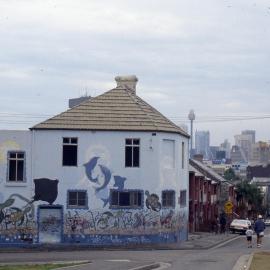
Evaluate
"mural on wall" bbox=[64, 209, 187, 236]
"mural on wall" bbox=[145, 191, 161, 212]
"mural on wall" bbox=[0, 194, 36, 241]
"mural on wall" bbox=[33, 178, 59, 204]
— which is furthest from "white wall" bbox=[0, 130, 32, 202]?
"mural on wall" bbox=[145, 191, 161, 212]

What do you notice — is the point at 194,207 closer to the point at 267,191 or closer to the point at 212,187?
the point at 212,187

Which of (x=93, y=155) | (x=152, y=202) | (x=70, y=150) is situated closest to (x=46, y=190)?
(x=70, y=150)

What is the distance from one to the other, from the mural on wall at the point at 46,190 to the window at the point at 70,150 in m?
1.39

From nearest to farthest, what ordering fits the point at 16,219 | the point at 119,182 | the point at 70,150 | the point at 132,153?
the point at 16,219 → the point at 119,182 → the point at 70,150 → the point at 132,153

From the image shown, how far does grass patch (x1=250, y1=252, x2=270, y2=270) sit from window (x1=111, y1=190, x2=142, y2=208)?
15.2 meters

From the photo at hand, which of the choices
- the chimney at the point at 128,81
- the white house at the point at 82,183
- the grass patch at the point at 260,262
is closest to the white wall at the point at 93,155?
the white house at the point at 82,183

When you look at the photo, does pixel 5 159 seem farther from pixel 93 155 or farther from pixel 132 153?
pixel 132 153

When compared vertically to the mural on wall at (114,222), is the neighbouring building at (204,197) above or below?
above

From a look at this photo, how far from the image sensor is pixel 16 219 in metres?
51.6

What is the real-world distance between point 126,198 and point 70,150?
4.27 meters

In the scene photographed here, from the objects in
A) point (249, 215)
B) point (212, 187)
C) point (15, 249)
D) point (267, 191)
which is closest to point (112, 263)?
point (15, 249)

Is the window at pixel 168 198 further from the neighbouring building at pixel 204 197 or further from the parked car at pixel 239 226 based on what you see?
the parked car at pixel 239 226

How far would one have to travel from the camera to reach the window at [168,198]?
174 ft

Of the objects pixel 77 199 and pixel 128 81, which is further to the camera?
pixel 128 81
